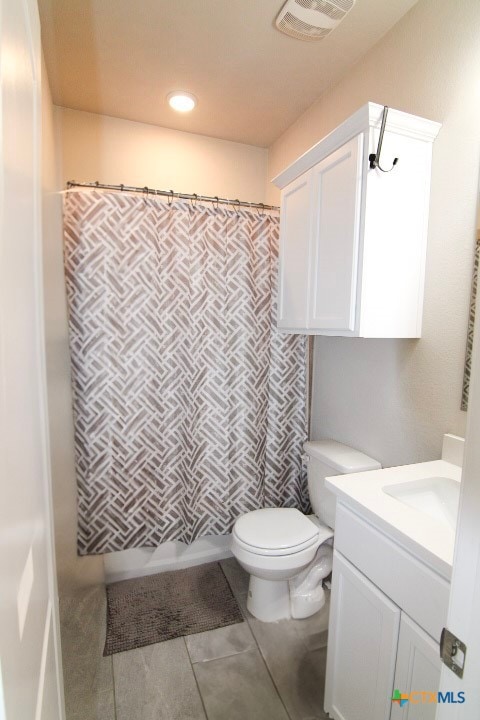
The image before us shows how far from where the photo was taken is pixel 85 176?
2.04m

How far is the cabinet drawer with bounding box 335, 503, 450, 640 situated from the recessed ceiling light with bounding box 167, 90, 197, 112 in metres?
2.10

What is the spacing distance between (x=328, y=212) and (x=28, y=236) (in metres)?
1.23

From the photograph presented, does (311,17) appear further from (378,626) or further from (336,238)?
(378,626)

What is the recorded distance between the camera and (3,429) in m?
0.40

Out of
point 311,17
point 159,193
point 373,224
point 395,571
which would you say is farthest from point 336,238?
Result: point 395,571

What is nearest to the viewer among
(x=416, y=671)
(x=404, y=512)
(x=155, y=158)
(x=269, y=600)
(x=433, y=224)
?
(x=416, y=671)

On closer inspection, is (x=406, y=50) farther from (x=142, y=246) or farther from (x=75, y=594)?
(x=75, y=594)

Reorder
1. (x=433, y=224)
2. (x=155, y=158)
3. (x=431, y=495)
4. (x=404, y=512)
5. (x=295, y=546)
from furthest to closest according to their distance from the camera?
(x=155, y=158) → (x=295, y=546) → (x=433, y=224) → (x=431, y=495) → (x=404, y=512)

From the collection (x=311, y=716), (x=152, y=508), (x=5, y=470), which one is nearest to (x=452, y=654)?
(x=5, y=470)

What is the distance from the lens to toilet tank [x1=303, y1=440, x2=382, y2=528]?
64.2 inches

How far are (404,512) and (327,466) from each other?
0.76 m

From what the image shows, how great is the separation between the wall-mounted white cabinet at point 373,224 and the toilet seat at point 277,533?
95 centimetres

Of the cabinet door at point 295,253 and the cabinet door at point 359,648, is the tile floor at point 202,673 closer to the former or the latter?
the cabinet door at point 359,648

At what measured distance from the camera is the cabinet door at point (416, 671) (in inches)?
33.4
